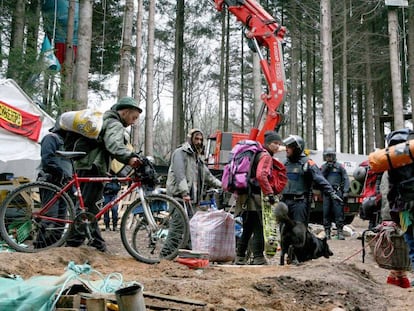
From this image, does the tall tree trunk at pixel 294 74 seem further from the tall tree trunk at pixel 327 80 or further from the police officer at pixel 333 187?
the police officer at pixel 333 187

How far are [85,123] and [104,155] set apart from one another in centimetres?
46

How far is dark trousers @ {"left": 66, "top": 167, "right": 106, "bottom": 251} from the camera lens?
5.59 meters

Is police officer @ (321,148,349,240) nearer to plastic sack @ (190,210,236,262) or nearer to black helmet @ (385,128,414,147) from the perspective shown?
plastic sack @ (190,210,236,262)

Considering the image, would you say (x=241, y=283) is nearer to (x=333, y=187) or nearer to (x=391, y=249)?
(x=391, y=249)

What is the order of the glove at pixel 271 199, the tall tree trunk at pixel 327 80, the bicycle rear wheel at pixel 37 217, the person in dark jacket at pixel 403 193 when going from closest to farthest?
the person in dark jacket at pixel 403 193 → the bicycle rear wheel at pixel 37 217 → the glove at pixel 271 199 → the tall tree trunk at pixel 327 80

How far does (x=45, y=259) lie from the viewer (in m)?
4.80

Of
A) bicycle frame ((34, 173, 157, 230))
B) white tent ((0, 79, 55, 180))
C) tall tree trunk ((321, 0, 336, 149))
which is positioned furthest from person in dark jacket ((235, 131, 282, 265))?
tall tree trunk ((321, 0, 336, 149))

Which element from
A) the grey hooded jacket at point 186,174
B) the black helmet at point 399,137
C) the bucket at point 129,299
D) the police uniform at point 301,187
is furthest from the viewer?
the police uniform at point 301,187

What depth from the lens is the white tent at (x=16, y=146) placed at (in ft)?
30.6

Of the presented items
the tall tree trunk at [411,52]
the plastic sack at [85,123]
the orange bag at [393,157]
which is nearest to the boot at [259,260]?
the orange bag at [393,157]

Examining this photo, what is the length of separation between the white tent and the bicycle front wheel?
4.64 m

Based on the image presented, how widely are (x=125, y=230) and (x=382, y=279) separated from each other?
3.20 metres

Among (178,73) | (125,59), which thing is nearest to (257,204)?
(125,59)

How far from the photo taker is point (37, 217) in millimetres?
5453
